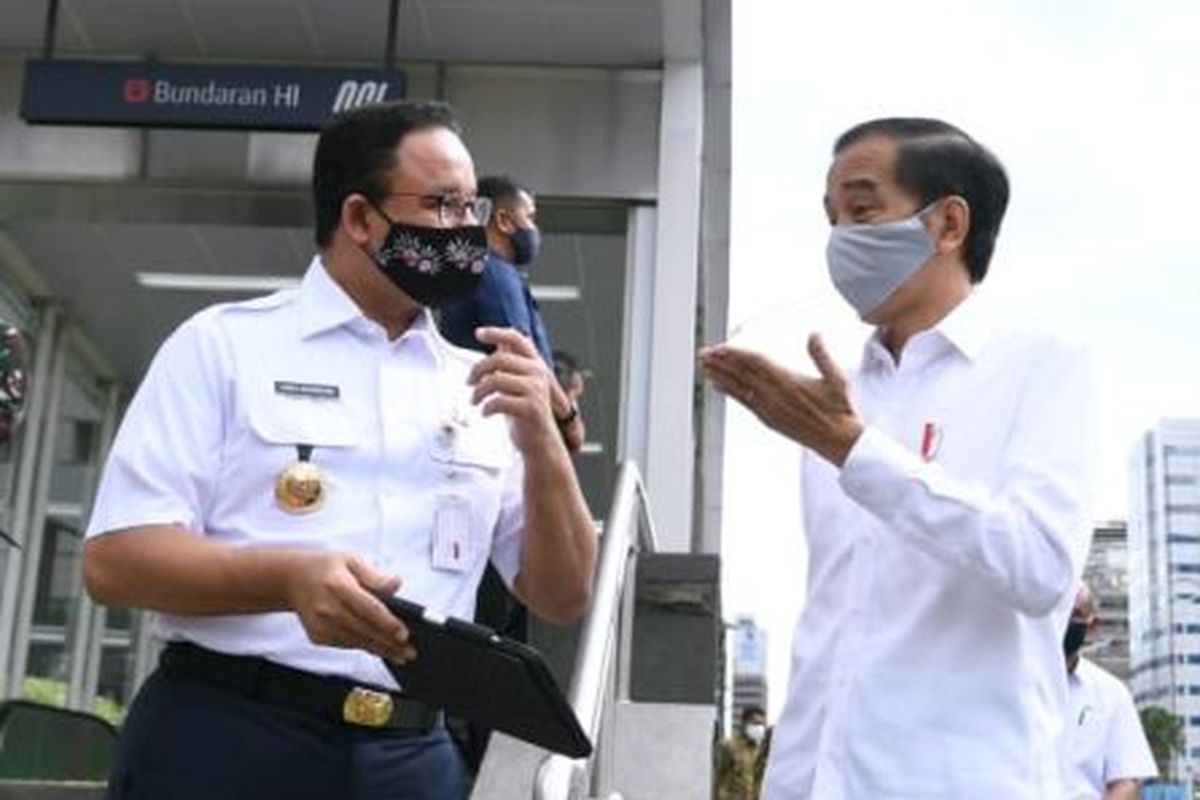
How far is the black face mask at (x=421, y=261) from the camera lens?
2236 mm

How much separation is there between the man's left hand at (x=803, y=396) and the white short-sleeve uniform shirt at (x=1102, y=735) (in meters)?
3.36

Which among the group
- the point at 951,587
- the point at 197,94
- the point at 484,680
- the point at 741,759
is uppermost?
the point at 197,94

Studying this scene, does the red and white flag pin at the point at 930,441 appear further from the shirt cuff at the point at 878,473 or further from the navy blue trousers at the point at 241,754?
the navy blue trousers at the point at 241,754

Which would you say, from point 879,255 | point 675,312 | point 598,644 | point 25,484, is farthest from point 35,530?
point 879,255

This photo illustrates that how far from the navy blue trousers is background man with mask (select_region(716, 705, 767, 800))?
6958mm

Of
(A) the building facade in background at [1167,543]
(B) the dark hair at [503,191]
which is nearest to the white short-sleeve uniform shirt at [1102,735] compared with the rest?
(B) the dark hair at [503,191]

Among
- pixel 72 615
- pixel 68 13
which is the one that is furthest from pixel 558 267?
pixel 72 615

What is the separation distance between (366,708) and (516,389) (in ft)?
1.51

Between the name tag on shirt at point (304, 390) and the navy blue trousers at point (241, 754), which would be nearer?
the navy blue trousers at point (241, 754)

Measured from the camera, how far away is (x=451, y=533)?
213cm

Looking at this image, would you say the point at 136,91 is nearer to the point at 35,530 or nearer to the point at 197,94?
the point at 197,94

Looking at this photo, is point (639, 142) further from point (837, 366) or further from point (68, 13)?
point (837, 366)

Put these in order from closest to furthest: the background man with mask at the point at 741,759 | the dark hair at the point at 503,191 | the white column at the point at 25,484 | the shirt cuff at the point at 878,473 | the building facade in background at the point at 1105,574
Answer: the shirt cuff at the point at 878,473
the building facade in background at the point at 1105,574
the dark hair at the point at 503,191
the background man with mask at the point at 741,759
the white column at the point at 25,484

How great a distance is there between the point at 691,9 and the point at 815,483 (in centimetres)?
510
